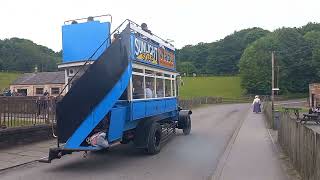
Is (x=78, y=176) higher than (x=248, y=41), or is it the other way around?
(x=248, y=41)

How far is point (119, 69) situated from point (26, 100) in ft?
22.4

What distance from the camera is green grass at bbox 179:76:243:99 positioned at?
92688 mm

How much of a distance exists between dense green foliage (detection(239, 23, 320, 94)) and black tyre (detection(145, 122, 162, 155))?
83.4 meters

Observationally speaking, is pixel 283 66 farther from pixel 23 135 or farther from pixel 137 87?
pixel 137 87

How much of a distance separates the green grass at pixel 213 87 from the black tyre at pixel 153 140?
75678mm

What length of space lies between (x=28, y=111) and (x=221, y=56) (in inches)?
4985

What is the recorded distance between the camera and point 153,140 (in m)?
12.1

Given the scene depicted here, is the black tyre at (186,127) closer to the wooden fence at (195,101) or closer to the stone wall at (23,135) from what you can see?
the stone wall at (23,135)

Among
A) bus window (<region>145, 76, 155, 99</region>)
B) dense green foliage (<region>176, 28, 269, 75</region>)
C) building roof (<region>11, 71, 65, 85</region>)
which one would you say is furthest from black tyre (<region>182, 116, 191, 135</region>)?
dense green foliage (<region>176, 28, 269, 75</region>)

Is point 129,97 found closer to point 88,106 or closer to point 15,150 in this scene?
point 88,106

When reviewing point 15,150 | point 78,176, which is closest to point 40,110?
point 15,150

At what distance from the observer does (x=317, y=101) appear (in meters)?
54.0

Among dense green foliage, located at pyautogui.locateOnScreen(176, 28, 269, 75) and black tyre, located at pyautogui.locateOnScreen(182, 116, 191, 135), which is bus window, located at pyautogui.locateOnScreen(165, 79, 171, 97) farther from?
dense green foliage, located at pyautogui.locateOnScreen(176, 28, 269, 75)

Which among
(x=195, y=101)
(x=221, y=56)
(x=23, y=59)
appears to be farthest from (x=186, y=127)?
(x=221, y=56)
